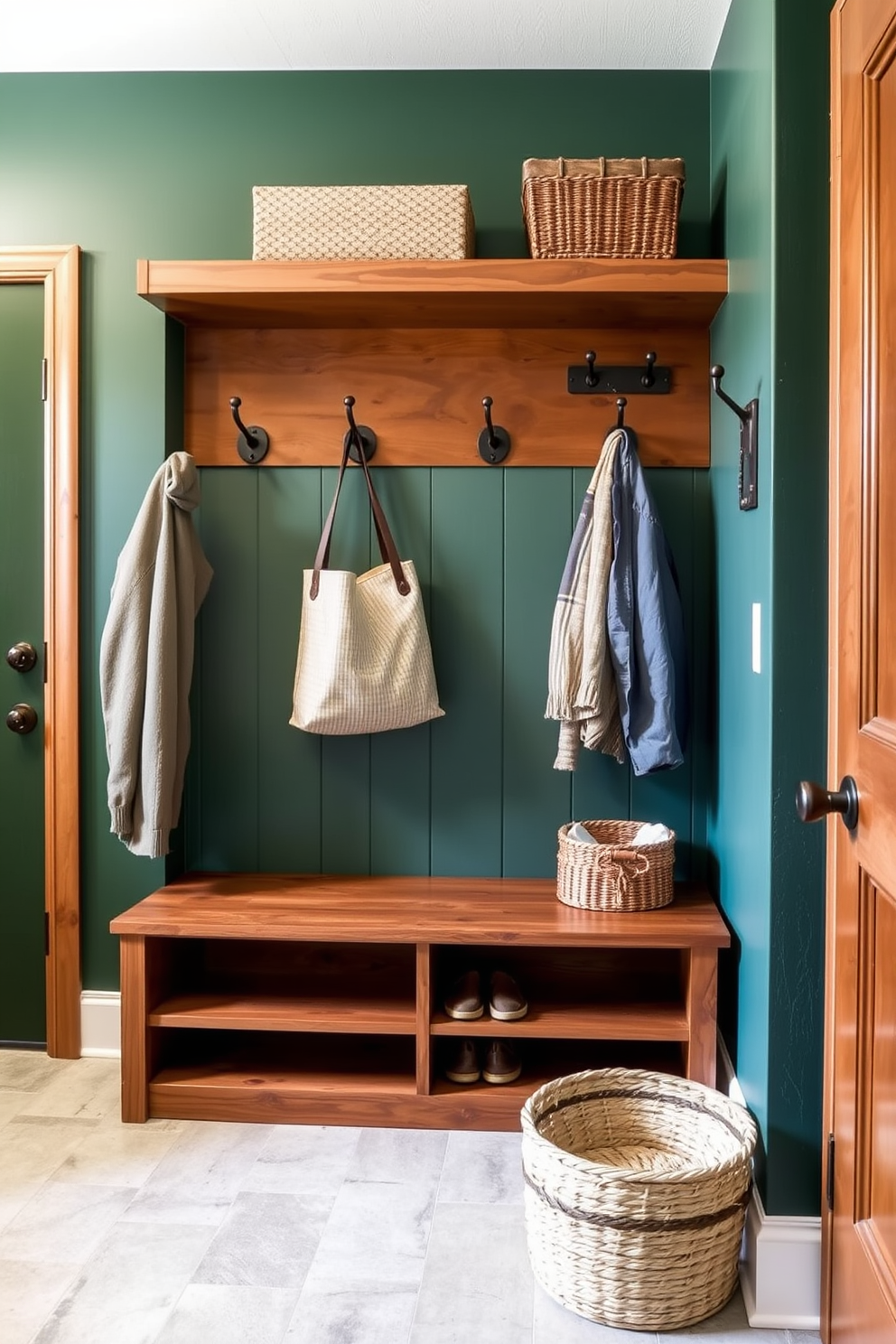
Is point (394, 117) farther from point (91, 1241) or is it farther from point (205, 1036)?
point (91, 1241)

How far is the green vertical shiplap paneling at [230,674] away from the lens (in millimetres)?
2717

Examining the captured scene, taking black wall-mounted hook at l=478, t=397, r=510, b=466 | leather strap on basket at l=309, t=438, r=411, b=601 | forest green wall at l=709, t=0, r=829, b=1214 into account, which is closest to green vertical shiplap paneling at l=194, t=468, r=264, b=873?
leather strap on basket at l=309, t=438, r=411, b=601

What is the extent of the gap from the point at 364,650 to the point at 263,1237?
1194 millimetres

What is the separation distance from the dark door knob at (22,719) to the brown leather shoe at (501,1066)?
4.39 ft

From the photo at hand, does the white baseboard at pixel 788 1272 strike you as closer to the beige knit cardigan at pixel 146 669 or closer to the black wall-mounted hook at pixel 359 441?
the beige knit cardigan at pixel 146 669

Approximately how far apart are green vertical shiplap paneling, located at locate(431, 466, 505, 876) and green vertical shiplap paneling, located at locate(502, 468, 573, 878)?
25 millimetres

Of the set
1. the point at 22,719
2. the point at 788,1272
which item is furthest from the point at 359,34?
the point at 788,1272

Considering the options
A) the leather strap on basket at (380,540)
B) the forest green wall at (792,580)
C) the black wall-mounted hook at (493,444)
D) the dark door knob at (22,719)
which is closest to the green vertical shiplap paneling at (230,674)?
the leather strap on basket at (380,540)

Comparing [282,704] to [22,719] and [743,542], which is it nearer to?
[22,719]

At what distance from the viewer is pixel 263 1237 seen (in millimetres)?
1944

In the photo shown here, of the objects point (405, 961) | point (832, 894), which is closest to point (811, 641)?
point (832, 894)

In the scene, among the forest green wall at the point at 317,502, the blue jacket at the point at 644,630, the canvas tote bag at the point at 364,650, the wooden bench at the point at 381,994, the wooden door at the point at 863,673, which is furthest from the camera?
the forest green wall at the point at 317,502

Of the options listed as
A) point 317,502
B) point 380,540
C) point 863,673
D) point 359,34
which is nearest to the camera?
point 863,673

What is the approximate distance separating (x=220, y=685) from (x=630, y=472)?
3.62ft
